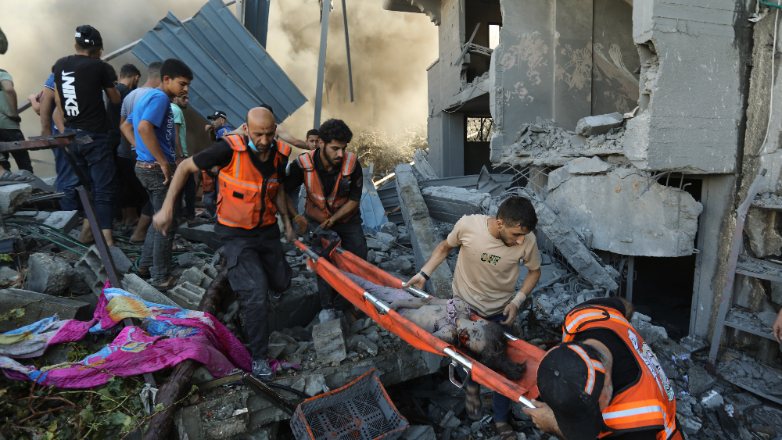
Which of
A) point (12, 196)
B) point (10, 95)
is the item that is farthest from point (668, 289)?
point (10, 95)

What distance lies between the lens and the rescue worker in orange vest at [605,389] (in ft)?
4.57

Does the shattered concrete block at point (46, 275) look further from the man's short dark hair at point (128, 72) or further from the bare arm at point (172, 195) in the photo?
the man's short dark hair at point (128, 72)

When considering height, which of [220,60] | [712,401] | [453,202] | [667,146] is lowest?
[712,401]

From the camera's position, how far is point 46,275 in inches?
118

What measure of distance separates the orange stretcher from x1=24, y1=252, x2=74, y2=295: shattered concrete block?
67.0 inches

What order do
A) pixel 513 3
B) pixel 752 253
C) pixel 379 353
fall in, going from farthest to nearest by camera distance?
pixel 513 3, pixel 752 253, pixel 379 353

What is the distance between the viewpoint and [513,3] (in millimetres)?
5938

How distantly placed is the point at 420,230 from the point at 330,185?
200 cm

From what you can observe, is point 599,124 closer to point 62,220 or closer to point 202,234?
point 202,234

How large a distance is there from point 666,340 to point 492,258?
2.56 metres

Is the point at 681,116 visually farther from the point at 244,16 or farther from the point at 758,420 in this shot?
the point at 244,16

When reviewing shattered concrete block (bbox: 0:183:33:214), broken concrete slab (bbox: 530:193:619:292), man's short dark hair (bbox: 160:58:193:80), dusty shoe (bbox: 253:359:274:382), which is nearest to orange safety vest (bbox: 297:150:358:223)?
man's short dark hair (bbox: 160:58:193:80)

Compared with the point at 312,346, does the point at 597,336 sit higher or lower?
higher

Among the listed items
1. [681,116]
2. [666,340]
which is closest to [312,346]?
[666,340]
